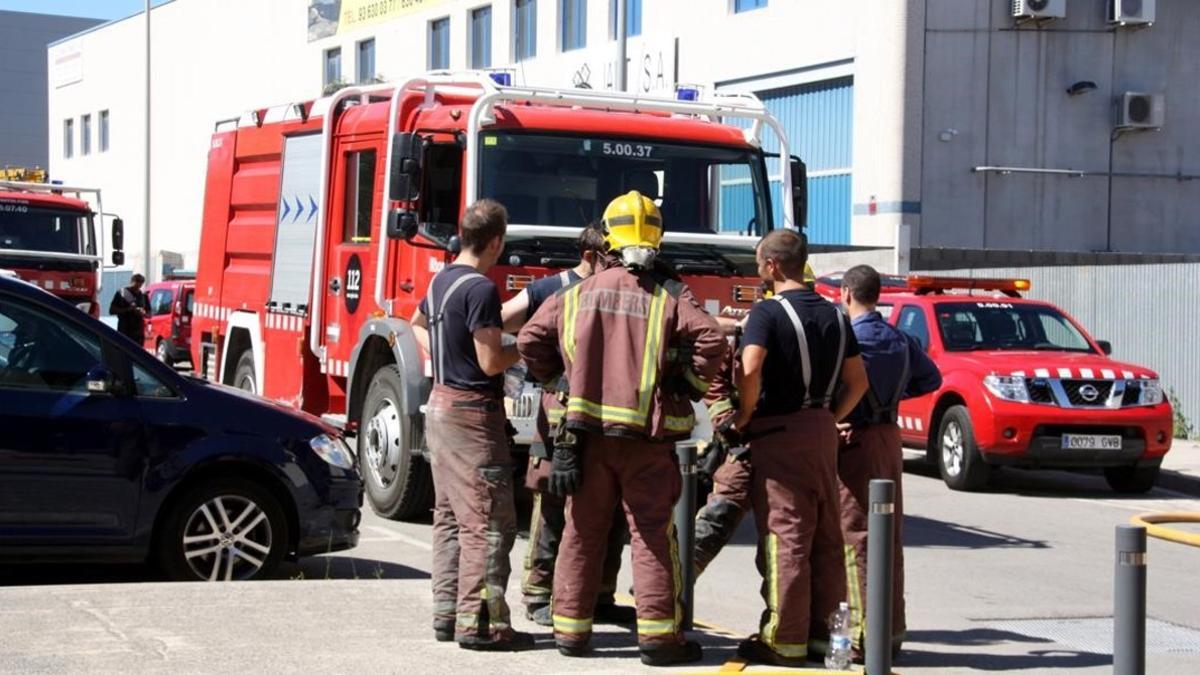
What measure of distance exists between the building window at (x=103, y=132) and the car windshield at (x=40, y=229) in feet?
143

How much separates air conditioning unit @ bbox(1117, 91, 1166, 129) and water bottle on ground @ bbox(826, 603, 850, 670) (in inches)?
1099

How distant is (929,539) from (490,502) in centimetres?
606

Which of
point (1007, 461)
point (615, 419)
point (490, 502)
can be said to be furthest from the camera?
point (1007, 461)

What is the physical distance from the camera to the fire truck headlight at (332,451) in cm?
969

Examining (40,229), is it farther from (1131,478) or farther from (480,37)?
(480,37)

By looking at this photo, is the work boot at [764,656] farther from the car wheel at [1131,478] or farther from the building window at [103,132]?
the building window at [103,132]

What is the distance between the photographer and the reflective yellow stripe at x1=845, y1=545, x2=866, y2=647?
7.58 m

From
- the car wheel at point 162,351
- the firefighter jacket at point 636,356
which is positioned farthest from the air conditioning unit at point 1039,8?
the firefighter jacket at point 636,356

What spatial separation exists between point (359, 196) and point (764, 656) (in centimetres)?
707

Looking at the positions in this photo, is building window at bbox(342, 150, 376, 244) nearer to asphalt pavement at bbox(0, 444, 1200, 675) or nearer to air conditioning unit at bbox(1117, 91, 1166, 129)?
asphalt pavement at bbox(0, 444, 1200, 675)

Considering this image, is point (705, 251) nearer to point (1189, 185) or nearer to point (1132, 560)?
point (1132, 560)

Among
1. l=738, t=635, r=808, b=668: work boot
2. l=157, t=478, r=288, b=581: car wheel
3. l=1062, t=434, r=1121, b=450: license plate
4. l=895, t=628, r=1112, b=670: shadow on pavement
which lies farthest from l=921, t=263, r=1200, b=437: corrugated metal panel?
l=738, t=635, r=808, b=668: work boot

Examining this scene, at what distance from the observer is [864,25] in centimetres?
3350

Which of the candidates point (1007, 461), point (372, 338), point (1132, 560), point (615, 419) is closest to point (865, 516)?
point (615, 419)
